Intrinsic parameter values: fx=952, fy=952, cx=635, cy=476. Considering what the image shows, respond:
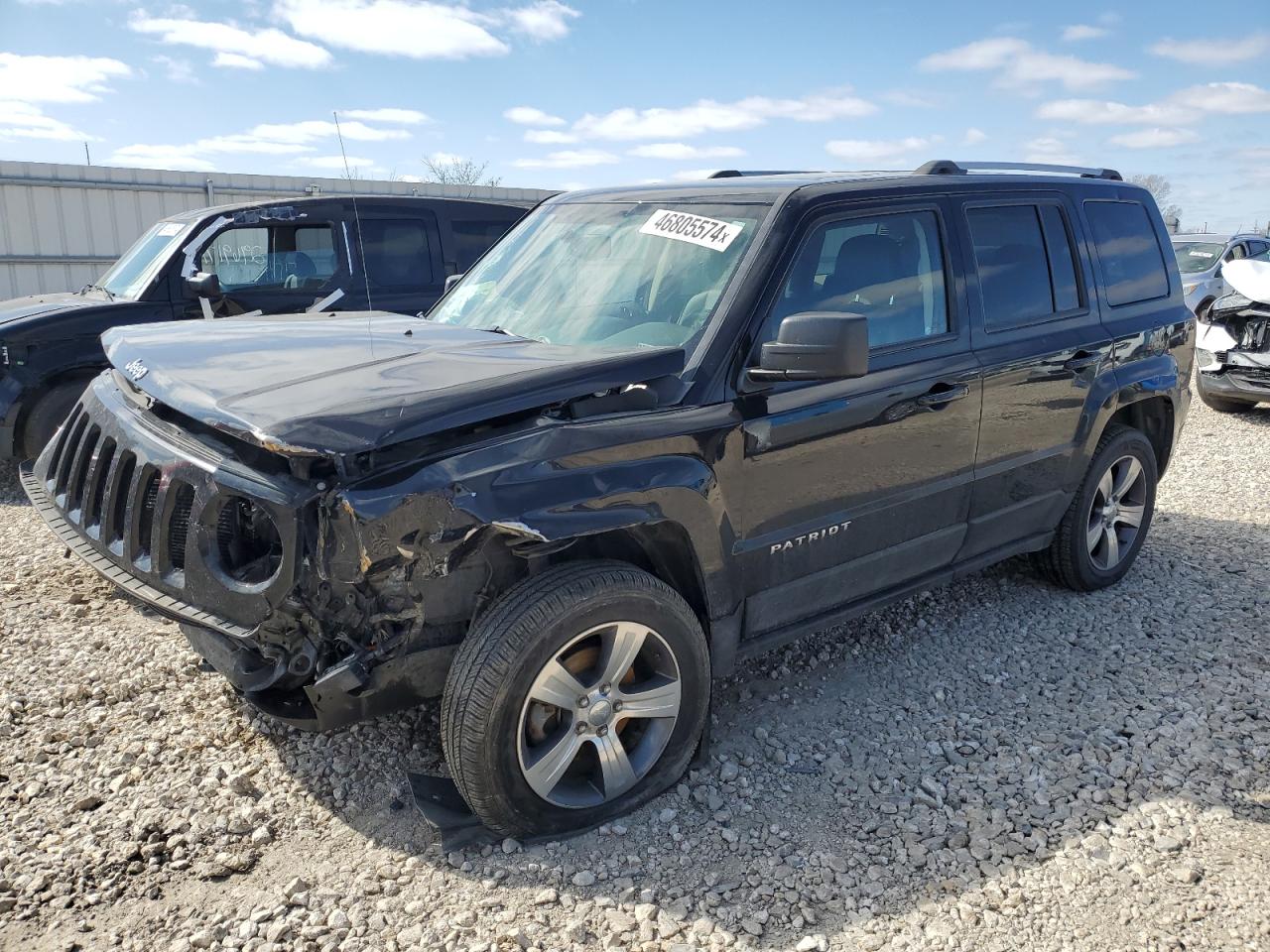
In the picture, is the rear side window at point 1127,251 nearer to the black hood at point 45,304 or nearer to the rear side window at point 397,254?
the rear side window at point 397,254

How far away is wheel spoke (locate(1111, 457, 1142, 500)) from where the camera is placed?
4.92 meters

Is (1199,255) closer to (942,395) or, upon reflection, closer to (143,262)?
(942,395)

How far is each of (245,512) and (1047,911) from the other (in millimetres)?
2541

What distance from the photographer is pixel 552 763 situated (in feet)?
9.37

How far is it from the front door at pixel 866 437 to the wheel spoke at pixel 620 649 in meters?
0.51

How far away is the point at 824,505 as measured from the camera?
3.42 metres

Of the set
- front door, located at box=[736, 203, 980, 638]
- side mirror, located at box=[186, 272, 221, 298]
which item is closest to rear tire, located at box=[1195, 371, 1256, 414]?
front door, located at box=[736, 203, 980, 638]

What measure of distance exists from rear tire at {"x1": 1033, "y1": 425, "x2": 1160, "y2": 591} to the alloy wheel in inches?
105

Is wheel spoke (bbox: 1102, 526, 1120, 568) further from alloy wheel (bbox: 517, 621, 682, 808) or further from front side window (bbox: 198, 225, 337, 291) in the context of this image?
front side window (bbox: 198, 225, 337, 291)

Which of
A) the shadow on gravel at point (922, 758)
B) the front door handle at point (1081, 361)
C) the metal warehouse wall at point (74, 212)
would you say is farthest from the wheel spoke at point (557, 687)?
the metal warehouse wall at point (74, 212)

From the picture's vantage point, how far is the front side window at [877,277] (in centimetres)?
336

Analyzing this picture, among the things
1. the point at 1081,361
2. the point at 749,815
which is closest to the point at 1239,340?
the point at 1081,361

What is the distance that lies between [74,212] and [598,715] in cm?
1443

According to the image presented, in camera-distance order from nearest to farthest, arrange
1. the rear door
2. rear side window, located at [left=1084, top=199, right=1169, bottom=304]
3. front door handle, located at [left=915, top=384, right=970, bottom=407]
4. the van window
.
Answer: front door handle, located at [left=915, top=384, right=970, bottom=407] < the rear door < rear side window, located at [left=1084, top=199, right=1169, bottom=304] < the van window
